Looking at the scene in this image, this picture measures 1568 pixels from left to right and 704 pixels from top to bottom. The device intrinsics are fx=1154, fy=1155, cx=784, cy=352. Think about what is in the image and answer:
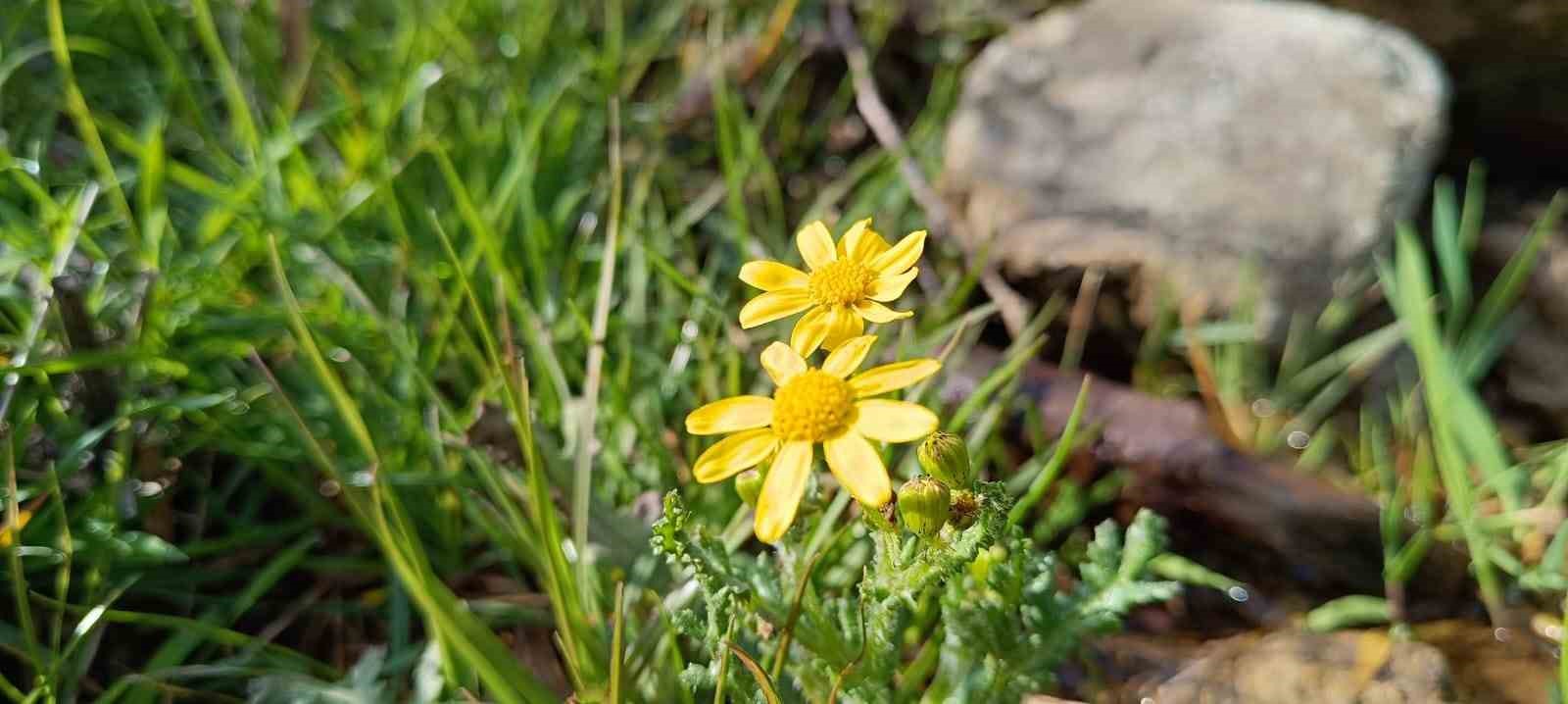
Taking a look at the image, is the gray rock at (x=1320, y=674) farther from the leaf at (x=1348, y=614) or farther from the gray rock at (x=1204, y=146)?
the gray rock at (x=1204, y=146)

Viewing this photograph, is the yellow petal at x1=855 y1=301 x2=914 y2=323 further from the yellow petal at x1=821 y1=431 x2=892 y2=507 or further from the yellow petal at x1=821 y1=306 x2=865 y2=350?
the yellow petal at x1=821 y1=431 x2=892 y2=507

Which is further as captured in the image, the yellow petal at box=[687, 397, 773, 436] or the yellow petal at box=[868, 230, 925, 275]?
the yellow petal at box=[868, 230, 925, 275]

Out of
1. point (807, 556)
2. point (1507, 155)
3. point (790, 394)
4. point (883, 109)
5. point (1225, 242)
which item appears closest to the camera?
point (790, 394)

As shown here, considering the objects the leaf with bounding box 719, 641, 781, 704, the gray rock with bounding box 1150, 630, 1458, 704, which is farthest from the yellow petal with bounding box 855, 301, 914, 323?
the gray rock with bounding box 1150, 630, 1458, 704

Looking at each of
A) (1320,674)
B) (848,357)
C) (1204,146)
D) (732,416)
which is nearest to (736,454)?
(732,416)

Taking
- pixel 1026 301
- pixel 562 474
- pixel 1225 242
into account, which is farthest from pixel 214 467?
pixel 1225 242

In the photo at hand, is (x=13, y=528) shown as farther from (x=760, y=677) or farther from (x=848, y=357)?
(x=848, y=357)

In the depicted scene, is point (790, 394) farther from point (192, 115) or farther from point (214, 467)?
point (192, 115)
